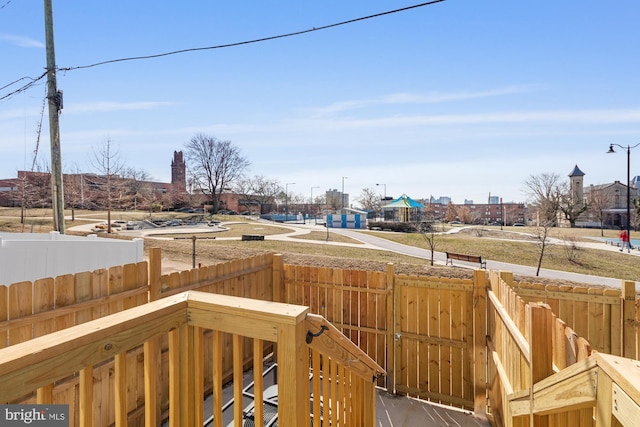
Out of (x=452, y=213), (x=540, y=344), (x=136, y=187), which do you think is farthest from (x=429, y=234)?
(x=452, y=213)

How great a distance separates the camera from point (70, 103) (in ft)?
25.2

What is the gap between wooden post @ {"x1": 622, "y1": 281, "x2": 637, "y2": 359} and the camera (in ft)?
11.9

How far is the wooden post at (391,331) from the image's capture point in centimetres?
473

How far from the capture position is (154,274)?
3.75 metres

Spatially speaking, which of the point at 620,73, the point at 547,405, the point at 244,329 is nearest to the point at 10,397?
the point at 244,329

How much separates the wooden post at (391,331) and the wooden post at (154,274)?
3.03 m

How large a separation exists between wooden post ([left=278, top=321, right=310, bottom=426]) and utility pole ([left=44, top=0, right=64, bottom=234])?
8179mm

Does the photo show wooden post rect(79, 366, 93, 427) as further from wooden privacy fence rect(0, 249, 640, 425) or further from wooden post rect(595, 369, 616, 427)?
wooden privacy fence rect(0, 249, 640, 425)

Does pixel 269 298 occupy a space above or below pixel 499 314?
below

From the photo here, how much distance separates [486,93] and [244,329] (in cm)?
1533

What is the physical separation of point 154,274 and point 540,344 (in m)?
3.68

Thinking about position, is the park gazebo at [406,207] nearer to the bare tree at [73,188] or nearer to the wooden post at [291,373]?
the bare tree at [73,188]

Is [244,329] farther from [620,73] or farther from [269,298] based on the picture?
[620,73]

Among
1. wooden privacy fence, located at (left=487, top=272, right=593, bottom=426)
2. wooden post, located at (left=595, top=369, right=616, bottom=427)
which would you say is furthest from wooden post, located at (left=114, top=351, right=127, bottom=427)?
wooden privacy fence, located at (left=487, top=272, right=593, bottom=426)
